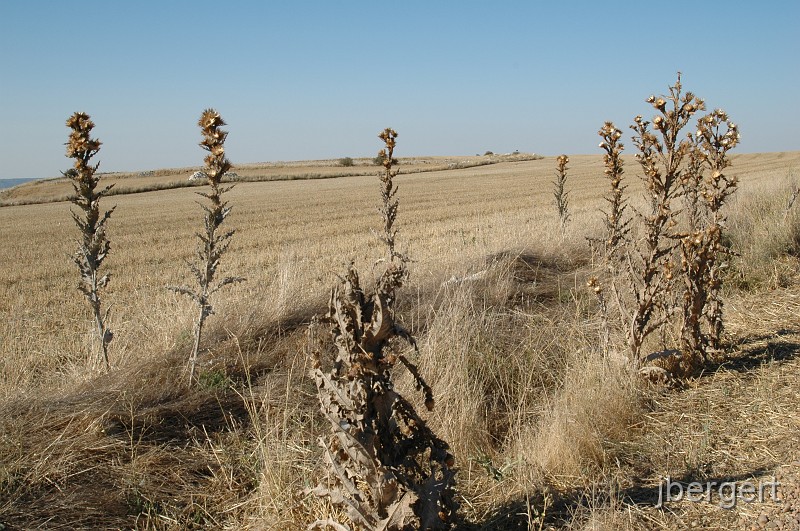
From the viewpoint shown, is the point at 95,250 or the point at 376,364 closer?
the point at 376,364

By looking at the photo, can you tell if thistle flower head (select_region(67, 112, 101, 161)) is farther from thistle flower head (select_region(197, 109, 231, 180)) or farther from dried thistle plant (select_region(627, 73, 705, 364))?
dried thistle plant (select_region(627, 73, 705, 364))

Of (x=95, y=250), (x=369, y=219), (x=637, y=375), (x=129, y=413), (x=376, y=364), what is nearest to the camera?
(x=376, y=364)

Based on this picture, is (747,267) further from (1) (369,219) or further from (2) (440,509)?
(1) (369,219)

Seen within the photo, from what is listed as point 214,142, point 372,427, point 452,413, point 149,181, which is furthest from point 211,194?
point 149,181

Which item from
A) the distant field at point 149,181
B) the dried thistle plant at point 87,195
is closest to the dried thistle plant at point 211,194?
the dried thistle plant at point 87,195

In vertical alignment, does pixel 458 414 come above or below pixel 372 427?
below

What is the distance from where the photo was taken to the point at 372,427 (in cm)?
241

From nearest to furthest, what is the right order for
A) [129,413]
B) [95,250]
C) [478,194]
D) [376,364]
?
[376,364] < [129,413] < [95,250] < [478,194]

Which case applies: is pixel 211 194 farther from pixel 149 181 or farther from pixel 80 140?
pixel 149 181

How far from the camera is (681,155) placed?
4387mm

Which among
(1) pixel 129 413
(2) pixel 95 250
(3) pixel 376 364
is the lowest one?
(1) pixel 129 413

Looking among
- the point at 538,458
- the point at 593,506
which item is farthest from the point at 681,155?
the point at 593,506

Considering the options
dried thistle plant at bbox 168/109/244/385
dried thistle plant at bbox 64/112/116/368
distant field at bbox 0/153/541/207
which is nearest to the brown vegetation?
dried thistle plant at bbox 168/109/244/385

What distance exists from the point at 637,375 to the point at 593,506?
5.48 ft
